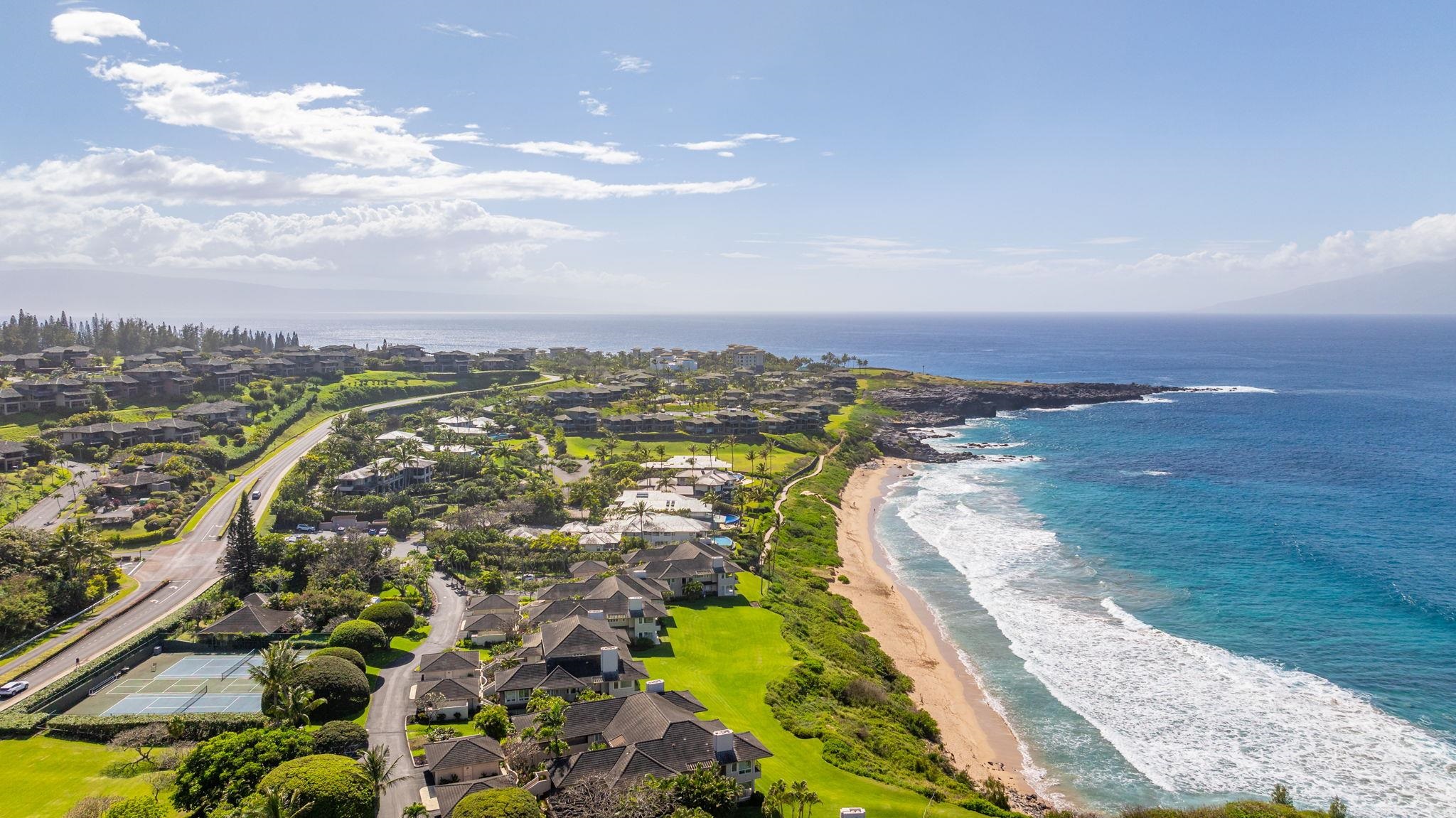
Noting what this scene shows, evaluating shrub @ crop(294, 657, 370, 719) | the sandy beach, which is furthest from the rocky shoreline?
shrub @ crop(294, 657, 370, 719)

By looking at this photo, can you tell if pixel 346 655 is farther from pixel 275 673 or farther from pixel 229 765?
pixel 229 765

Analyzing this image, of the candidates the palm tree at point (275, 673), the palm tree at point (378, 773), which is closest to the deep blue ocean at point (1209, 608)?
the palm tree at point (378, 773)

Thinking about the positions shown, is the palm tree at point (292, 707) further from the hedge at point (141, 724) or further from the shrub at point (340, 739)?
the shrub at point (340, 739)

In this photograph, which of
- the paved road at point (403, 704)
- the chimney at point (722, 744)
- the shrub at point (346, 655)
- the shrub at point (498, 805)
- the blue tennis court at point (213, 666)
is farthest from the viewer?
the blue tennis court at point (213, 666)

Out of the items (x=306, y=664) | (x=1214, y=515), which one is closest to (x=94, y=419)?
(x=306, y=664)

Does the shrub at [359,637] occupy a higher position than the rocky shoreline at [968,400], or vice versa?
the rocky shoreline at [968,400]

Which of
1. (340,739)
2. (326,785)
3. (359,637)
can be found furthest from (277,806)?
(359,637)
